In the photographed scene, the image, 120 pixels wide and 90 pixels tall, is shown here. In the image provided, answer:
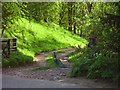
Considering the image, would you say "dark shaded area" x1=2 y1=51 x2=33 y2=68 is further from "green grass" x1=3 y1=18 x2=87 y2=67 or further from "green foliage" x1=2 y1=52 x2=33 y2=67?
"green grass" x1=3 y1=18 x2=87 y2=67

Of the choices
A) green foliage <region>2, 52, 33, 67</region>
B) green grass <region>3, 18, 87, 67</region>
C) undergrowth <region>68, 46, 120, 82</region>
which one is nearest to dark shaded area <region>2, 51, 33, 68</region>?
green foliage <region>2, 52, 33, 67</region>

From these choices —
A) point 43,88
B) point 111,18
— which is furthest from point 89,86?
point 111,18

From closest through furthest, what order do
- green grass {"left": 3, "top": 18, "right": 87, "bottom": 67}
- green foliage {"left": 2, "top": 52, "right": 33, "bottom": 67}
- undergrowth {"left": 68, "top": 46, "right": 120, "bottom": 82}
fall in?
undergrowth {"left": 68, "top": 46, "right": 120, "bottom": 82}
green foliage {"left": 2, "top": 52, "right": 33, "bottom": 67}
green grass {"left": 3, "top": 18, "right": 87, "bottom": 67}

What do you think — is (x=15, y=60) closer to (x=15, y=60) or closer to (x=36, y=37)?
(x=15, y=60)

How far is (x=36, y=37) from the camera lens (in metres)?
28.7

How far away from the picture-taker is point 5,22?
18625 mm

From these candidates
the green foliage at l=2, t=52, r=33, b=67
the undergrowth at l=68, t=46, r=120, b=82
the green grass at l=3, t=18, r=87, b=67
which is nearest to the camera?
the undergrowth at l=68, t=46, r=120, b=82

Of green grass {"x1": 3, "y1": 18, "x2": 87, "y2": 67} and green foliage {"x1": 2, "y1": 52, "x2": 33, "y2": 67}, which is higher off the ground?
green grass {"x1": 3, "y1": 18, "x2": 87, "y2": 67}

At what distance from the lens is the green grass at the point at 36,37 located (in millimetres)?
22631

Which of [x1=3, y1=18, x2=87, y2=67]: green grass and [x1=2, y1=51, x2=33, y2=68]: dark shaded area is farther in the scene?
[x1=3, y1=18, x2=87, y2=67]: green grass

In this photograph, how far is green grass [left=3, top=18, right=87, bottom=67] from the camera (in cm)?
2263

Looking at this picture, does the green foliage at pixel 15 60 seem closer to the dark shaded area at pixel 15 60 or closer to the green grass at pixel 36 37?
the dark shaded area at pixel 15 60

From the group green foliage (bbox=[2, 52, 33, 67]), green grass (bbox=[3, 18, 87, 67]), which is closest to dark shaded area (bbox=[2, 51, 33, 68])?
green foliage (bbox=[2, 52, 33, 67])

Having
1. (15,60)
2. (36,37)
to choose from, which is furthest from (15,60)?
(36,37)
